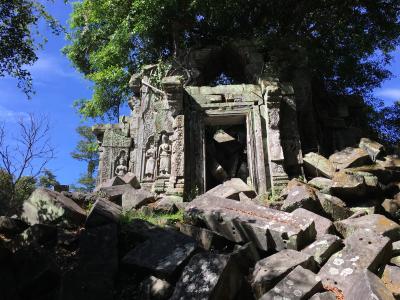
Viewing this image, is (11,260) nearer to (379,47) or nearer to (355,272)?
(355,272)

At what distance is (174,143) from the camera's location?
9.88 meters

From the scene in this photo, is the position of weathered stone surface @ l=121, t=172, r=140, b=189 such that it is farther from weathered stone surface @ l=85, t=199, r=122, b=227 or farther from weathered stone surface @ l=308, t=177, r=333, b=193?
weathered stone surface @ l=308, t=177, r=333, b=193

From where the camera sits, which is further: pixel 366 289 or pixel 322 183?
pixel 322 183

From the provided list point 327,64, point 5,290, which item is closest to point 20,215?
point 5,290

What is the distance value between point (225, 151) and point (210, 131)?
776 mm

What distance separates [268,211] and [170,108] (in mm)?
4911

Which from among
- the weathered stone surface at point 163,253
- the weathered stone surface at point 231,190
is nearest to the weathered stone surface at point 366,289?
the weathered stone surface at point 163,253

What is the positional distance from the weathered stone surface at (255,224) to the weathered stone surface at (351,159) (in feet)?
13.9

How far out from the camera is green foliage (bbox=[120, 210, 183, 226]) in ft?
21.3

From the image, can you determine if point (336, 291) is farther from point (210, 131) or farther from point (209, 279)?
point (210, 131)

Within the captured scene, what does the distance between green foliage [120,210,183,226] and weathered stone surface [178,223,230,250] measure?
0.77m

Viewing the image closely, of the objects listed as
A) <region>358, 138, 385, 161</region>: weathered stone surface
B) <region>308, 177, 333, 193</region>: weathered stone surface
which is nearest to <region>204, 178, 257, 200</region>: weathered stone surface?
<region>308, 177, 333, 193</region>: weathered stone surface

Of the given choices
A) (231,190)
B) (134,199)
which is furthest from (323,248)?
(134,199)

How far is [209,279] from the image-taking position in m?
4.05
